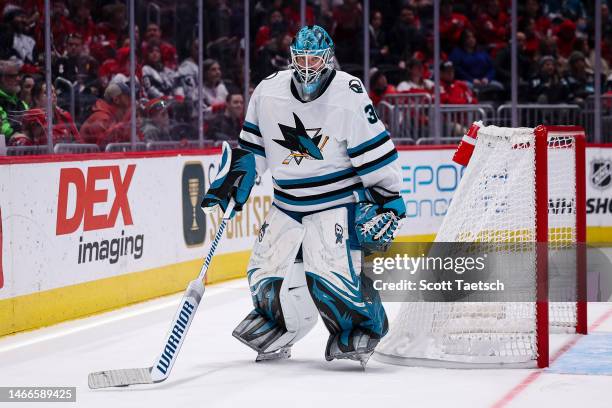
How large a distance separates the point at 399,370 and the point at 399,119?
6767mm

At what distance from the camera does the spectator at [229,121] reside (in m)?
10.4

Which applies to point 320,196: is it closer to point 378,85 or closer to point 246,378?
point 246,378

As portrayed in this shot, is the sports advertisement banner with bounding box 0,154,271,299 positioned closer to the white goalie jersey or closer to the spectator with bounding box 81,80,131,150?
the spectator with bounding box 81,80,131,150

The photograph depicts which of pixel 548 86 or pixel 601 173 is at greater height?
pixel 548 86

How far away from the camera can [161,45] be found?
1015 centimetres

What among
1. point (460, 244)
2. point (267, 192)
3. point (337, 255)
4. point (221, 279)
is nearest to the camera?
point (337, 255)

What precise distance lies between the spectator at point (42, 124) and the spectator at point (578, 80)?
6.01 metres

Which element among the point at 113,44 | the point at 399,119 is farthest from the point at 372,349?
the point at 399,119

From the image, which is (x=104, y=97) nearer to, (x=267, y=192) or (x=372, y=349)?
(x=267, y=192)

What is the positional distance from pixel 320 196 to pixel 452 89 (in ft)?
25.4

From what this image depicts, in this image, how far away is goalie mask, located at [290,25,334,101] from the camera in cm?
493

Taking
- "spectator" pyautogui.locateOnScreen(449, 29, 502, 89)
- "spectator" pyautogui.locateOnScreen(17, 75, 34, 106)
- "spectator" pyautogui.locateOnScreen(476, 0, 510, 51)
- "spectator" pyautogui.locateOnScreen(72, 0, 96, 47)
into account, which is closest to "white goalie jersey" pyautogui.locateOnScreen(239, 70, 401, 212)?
"spectator" pyautogui.locateOnScreen(17, 75, 34, 106)

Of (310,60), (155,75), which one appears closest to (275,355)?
(310,60)

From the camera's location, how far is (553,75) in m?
12.8
